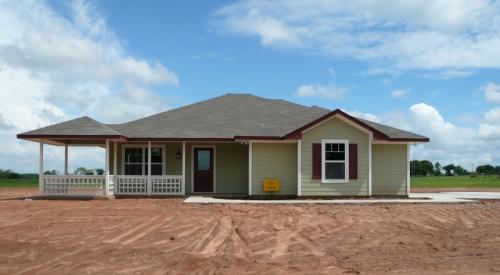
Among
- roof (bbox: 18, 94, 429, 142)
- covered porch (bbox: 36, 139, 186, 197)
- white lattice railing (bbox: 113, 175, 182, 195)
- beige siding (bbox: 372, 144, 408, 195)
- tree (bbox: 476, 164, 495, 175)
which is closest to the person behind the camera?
roof (bbox: 18, 94, 429, 142)

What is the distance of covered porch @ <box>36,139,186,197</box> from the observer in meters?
20.2

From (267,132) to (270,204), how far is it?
3800 mm

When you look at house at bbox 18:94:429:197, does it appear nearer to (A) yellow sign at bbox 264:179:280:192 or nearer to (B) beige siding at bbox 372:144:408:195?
(B) beige siding at bbox 372:144:408:195

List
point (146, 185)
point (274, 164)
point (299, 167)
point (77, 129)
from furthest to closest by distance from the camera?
point (146, 185) < point (274, 164) < point (77, 129) < point (299, 167)

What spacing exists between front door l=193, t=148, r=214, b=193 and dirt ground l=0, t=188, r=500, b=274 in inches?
193

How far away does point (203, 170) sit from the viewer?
884 inches

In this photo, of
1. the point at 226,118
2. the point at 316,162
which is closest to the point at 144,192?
the point at 226,118

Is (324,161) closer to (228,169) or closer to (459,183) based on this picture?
(228,169)

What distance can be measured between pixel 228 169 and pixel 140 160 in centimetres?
372

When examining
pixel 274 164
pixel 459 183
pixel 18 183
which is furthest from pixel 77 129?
pixel 459 183

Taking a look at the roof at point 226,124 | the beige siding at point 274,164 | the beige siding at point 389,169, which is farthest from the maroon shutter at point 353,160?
the beige siding at point 274,164

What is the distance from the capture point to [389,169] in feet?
67.7

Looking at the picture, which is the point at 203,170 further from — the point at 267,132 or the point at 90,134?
the point at 90,134

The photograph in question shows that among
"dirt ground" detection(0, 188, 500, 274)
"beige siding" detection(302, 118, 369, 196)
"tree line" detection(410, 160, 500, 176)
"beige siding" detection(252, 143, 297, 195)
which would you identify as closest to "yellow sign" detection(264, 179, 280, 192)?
"beige siding" detection(252, 143, 297, 195)
